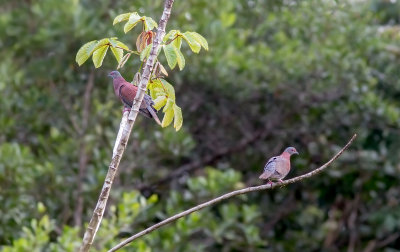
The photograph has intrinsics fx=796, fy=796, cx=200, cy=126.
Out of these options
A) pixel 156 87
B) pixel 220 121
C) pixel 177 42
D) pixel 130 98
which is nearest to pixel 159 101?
pixel 156 87

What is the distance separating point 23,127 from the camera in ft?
31.5

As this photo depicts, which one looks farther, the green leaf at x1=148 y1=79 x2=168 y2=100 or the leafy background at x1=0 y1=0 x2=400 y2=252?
the leafy background at x1=0 y1=0 x2=400 y2=252

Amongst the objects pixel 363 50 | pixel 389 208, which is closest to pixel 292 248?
pixel 389 208

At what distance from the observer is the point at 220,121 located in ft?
33.3

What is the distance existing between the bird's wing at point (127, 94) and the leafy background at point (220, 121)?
3.74 m

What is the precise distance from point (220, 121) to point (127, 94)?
581 centimetres

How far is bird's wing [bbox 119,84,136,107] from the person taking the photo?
14.2 ft

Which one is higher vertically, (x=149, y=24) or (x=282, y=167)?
(x=149, y=24)

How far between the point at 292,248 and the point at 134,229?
302 cm

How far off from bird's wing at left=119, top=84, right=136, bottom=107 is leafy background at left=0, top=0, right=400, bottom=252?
3736 mm

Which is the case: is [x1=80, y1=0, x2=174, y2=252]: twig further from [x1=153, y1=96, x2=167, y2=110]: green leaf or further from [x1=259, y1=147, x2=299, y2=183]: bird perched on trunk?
[x1=259, y1=147, x2=299, y2=183]: bird perched on trunk

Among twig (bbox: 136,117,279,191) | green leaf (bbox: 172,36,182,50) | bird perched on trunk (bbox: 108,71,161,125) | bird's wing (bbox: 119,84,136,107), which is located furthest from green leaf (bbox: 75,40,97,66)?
twig (bbox: 136,117,279,191)

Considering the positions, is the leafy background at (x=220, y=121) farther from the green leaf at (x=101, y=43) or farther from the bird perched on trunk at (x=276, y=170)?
the green leaf at (x=101, y=43)

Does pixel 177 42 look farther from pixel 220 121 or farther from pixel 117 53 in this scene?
pixel 220 121
